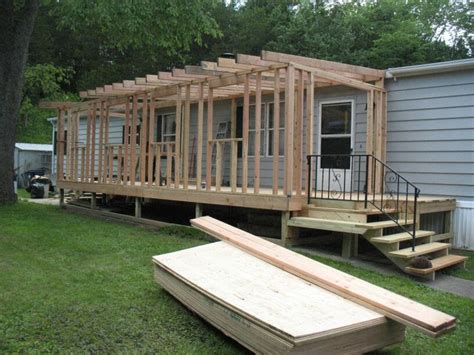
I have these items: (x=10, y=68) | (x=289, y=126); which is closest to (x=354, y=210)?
(x=289, y=126)

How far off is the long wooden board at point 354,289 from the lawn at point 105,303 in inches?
19.5

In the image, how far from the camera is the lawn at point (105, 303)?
3.33 metres

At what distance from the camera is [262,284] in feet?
11.4

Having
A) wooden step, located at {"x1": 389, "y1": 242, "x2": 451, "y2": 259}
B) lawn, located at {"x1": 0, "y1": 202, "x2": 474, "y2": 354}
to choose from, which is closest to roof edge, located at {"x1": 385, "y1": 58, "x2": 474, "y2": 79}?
wooden step, located at {"x1": 389, "y1": 242, "x2": 451, "y2": 259}

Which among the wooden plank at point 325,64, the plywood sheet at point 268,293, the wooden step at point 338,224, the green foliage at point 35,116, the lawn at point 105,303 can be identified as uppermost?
the green foliage at point 35,116

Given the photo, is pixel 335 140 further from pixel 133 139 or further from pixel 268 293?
pixel 268 293

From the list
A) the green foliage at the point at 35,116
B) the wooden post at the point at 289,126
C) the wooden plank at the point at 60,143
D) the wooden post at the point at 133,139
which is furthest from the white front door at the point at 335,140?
the green foliage at the point at 35,116

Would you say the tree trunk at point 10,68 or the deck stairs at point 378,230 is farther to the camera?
the tree trunk at point 10,68

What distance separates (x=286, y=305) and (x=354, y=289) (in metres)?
0.52

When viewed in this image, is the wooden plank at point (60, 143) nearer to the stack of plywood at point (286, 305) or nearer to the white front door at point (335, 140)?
the white front door at point (335, 140)

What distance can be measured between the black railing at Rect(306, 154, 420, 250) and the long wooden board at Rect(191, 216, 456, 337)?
251 centimetres

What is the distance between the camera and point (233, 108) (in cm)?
1077

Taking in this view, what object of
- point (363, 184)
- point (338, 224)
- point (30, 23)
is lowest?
point (338, 224)

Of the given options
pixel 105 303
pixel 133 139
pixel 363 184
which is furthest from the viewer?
pixel 133 139
